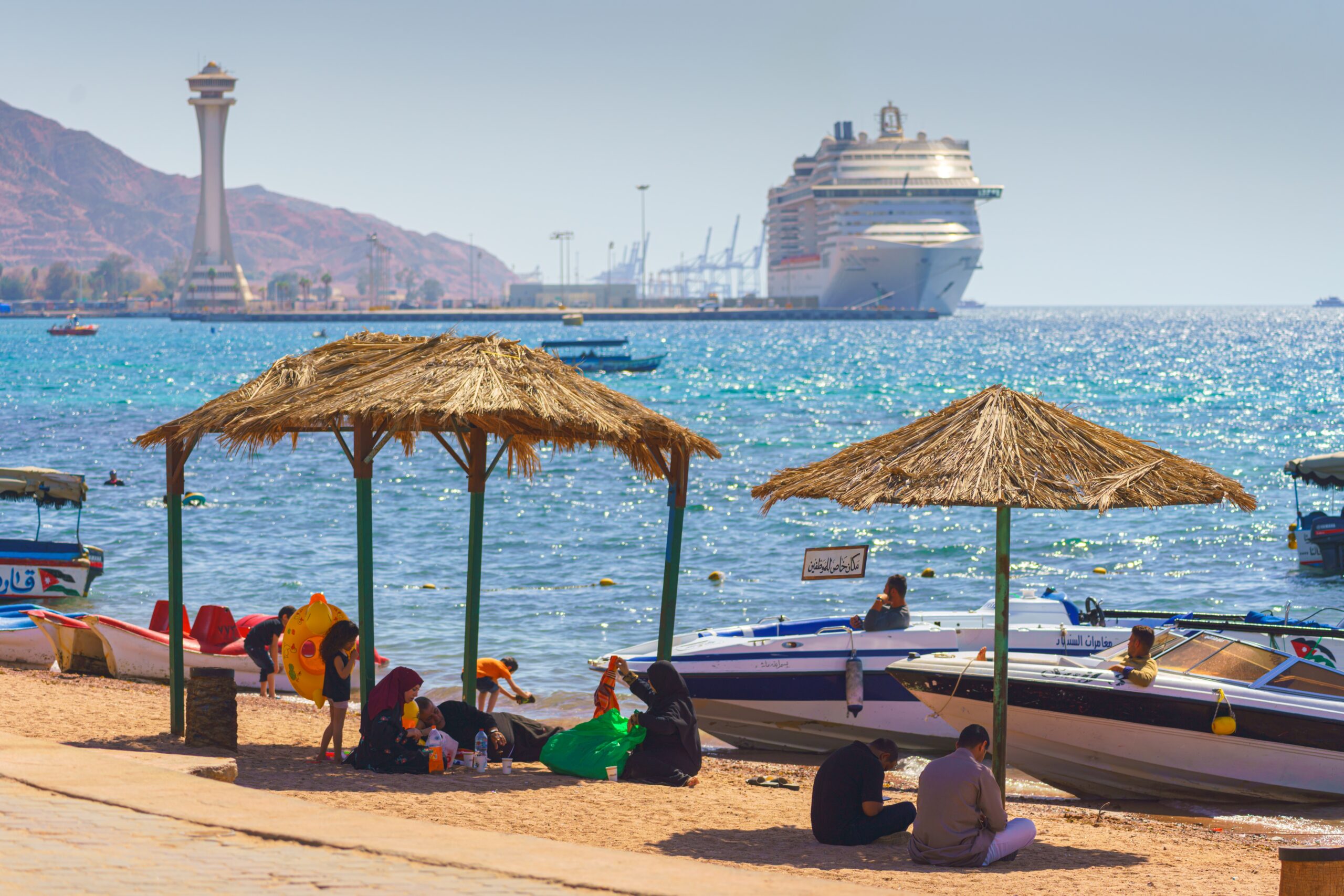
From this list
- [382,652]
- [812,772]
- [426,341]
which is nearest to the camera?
[426,341]

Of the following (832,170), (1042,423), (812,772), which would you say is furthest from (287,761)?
(832,170)

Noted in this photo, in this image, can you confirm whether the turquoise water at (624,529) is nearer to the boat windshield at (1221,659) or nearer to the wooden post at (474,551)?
the wooden post at (474,551)

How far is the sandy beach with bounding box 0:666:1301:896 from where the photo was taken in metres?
7.31

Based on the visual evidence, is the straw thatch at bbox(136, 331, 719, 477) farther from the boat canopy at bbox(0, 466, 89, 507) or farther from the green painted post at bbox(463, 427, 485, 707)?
the boat canopy at bbox(0, 466, 89, 507)

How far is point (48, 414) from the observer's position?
52562mm

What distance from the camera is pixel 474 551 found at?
10.3 metres

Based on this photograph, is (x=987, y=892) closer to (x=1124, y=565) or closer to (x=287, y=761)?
(x=287, y=761)

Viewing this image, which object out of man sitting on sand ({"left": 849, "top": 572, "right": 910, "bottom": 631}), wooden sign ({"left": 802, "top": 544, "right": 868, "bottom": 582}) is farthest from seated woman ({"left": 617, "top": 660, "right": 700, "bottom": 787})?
man sitting on sand ({"left": 849, "top": 572, "right": 910, "bottom": 631})

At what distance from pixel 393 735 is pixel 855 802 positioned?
311 cm

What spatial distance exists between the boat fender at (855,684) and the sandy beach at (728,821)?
741mm

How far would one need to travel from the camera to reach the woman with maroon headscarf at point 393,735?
9039 mm

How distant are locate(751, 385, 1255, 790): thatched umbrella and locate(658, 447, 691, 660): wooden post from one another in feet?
4.49

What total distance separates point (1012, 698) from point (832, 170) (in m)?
164

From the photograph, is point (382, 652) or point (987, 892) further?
point (382, 652)
